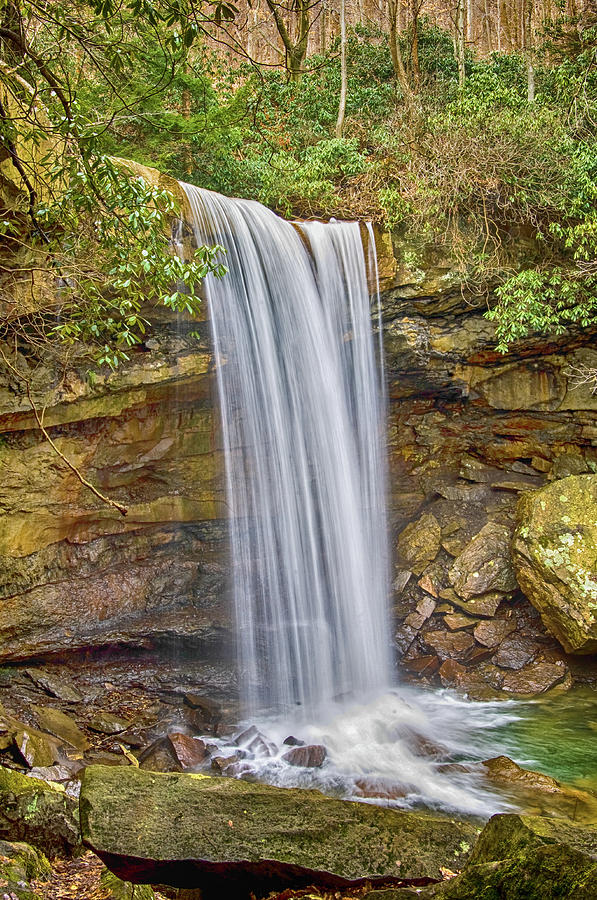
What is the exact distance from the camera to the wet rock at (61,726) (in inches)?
258

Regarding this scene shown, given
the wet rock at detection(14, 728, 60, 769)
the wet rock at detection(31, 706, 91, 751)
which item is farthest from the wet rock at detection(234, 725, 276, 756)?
the wet rock at detection(14, 728, 60, 769)

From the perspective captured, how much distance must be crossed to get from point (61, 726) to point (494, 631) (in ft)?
20.3

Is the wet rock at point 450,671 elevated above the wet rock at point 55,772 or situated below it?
below

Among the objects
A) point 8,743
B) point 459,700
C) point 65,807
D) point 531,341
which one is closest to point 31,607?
point 8,743

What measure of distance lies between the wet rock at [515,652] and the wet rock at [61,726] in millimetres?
5810

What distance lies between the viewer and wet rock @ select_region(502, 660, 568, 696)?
27.5 ft

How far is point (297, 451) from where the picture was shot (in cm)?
887

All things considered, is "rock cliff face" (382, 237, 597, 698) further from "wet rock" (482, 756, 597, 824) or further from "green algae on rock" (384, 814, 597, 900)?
"green algae on rock" (384, 814, 597, 900)

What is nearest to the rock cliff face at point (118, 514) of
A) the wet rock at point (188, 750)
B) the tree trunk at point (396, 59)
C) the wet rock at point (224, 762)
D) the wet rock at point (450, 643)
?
the wet rock at point (188, 750)

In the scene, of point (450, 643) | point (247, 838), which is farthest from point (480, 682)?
point (247, 838)

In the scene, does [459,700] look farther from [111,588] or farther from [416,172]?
[416,172]

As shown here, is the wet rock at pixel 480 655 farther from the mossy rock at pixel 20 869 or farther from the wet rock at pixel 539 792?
the mossy rock at pixel 20 869

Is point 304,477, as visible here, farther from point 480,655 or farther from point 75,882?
point 75,882

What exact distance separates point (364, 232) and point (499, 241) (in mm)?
2180
